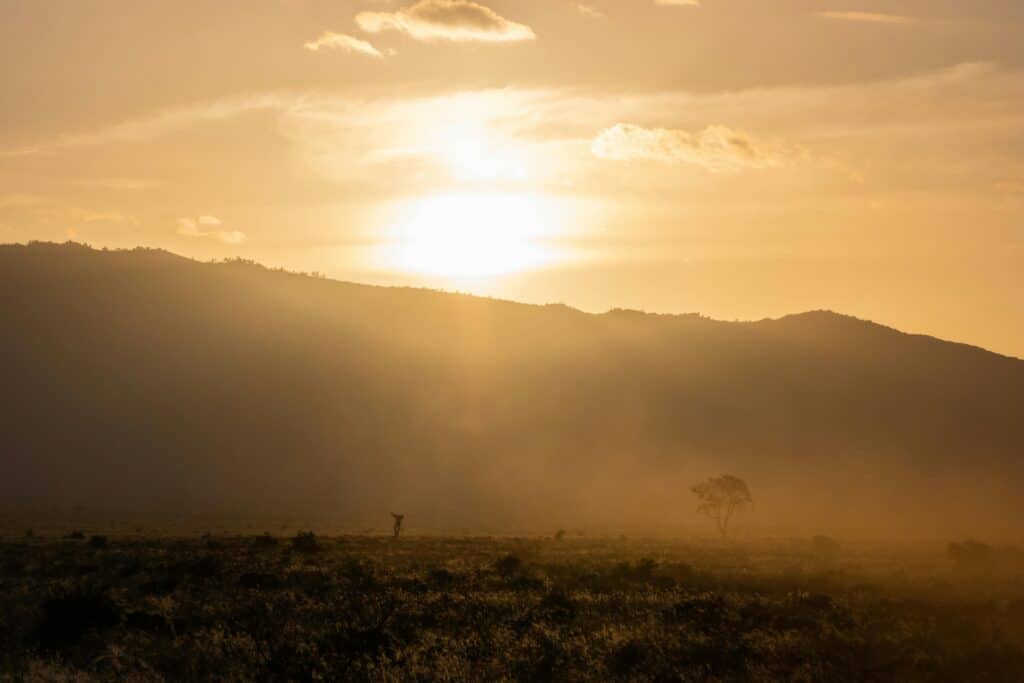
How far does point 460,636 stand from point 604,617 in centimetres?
434

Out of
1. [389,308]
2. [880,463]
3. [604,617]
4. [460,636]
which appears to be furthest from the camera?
[389,308]

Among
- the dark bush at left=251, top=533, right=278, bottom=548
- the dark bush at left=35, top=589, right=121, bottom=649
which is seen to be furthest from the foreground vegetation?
the dark bush at left=251, top=533, right=278, bottom=548

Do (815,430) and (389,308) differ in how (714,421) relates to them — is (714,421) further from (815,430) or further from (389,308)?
(389,308)

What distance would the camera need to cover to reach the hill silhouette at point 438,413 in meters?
138

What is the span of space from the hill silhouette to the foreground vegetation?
3553 inches

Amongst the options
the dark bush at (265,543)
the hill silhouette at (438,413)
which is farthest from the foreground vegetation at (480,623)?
the hill silhouette at (438,413)

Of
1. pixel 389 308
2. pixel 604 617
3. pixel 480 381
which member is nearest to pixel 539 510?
pixel 480 381

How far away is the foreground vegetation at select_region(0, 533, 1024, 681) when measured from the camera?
18.1 meters

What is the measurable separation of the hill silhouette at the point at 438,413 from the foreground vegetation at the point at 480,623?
3553 inches

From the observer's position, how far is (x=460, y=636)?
20.4 meters

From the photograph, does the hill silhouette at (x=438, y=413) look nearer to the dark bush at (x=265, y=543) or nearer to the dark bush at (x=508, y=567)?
the dark bush at (x=265, y=543)

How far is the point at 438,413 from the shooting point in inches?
6363

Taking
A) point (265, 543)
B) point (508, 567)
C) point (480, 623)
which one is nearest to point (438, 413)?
point (265, 543)

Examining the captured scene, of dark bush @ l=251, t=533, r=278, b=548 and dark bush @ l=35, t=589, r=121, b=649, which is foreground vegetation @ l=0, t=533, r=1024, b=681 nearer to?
dark bush @ l=35, t=589, r=121, b=649
